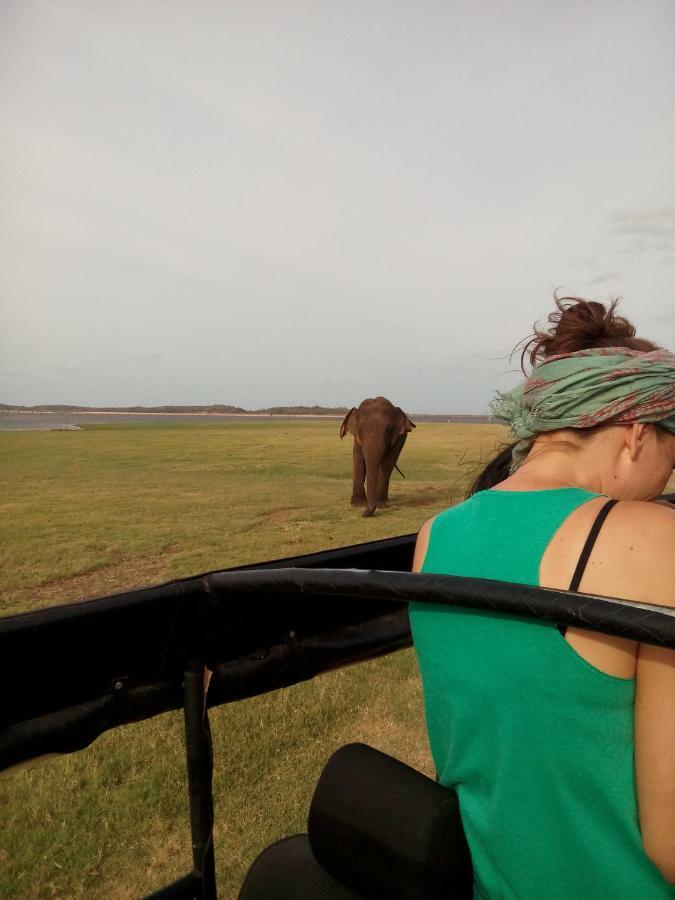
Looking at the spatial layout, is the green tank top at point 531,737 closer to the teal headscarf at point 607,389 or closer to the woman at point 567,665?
the woman at point 567,665

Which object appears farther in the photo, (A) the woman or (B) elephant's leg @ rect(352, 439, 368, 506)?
(B) elephant's leg @ rect(352, 439, 368, 506)

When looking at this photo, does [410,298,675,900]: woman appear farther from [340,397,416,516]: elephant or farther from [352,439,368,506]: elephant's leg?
[352,439,368,506]: elephant's leg

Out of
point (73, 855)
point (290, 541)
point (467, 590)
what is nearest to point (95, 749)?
point (73, 855)

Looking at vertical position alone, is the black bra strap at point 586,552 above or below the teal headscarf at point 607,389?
below

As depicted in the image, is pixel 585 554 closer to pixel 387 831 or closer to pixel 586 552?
pixel 586 552

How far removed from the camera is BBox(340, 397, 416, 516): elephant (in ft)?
40.0

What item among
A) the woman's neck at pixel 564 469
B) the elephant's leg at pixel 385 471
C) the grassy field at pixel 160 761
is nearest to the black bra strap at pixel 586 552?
the woman's neck at pixel 564 469

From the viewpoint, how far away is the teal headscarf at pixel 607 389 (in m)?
0.91

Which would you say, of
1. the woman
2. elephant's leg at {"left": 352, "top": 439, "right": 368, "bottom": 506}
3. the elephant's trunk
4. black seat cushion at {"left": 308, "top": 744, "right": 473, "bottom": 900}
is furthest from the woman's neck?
elephant's leg at {"left": 352, "top": 439, "right": 368, "bottom": 506}

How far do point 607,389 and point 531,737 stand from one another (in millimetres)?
500

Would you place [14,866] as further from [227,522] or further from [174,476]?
[174,476]

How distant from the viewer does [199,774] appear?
1121 millimetres

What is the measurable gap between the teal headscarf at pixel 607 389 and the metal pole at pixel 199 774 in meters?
0.79

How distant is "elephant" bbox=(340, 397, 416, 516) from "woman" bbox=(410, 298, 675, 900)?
35.4 feet
